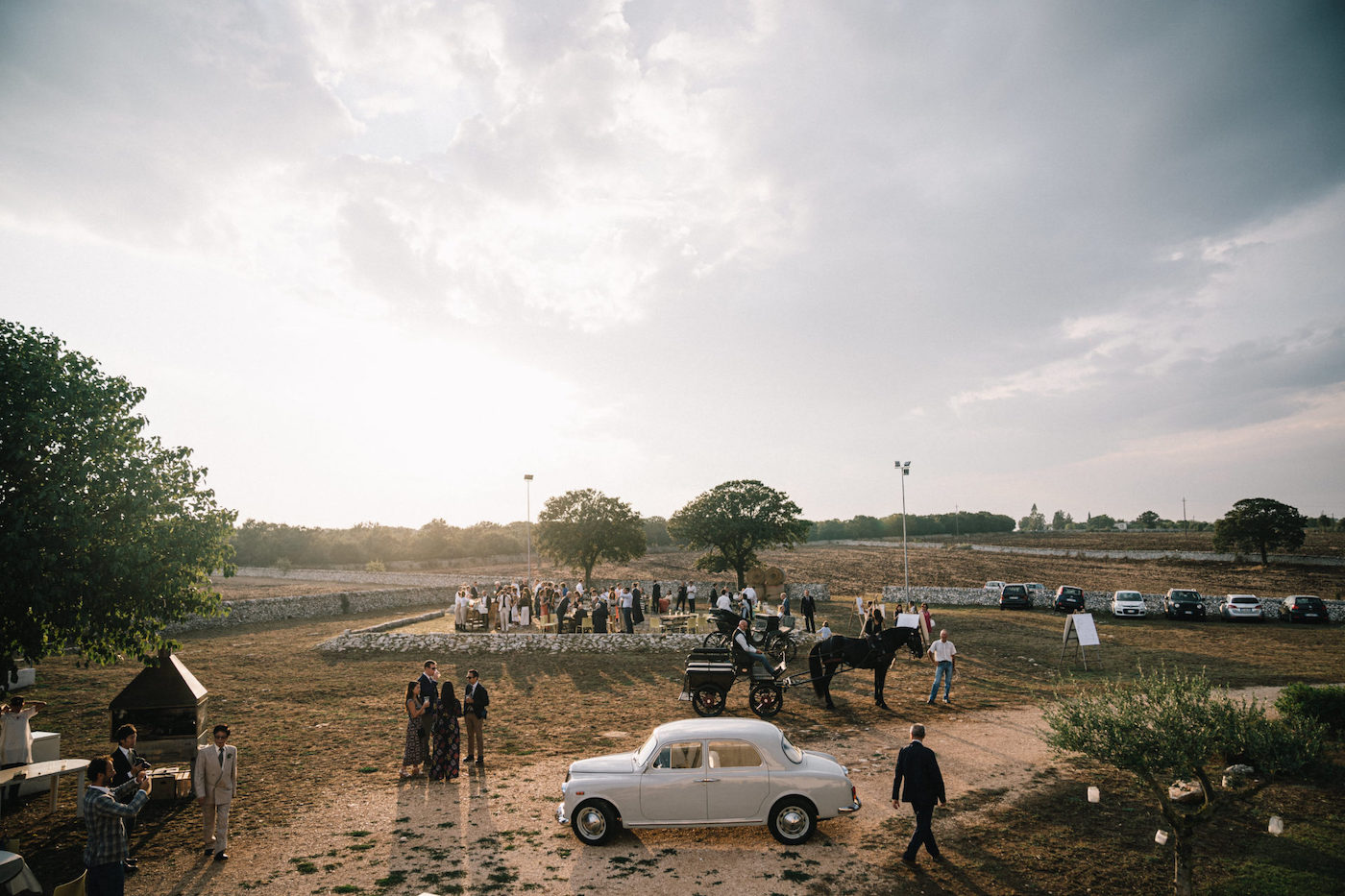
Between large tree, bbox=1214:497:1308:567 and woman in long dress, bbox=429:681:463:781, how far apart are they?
60.3 m

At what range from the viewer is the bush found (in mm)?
12320

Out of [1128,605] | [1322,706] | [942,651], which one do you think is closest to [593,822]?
[942,651]

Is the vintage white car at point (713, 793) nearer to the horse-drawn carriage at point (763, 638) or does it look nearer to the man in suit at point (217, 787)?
the man in suit at point (217, 787)

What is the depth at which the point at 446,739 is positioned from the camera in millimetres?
11477

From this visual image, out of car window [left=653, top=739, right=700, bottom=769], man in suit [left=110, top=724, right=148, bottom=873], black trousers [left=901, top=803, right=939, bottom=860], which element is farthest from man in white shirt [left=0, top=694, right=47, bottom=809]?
black trousers [left=901, top=803, right=939, bottom=860]

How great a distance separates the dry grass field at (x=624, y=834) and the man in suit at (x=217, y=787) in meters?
0.29

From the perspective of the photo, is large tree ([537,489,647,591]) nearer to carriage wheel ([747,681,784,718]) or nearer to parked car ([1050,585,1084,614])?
parked car ([1050,585,1084,614])

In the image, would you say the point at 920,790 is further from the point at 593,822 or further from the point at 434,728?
the point at 434,728

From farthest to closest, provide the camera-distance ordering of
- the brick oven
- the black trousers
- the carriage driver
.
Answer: the carriage driver → the brick oven → the black trousers

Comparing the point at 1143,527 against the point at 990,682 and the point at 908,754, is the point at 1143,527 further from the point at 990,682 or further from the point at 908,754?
the point at 908,754

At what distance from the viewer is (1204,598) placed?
110 ft

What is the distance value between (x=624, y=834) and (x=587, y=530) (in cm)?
3338

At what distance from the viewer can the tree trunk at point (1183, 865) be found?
6980 mm

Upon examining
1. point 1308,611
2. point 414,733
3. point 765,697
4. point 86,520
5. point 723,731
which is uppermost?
point 86,520
